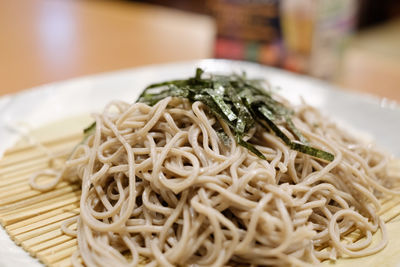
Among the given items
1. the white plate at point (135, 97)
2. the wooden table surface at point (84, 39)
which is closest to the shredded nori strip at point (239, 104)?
the white plate at point (135, 97)

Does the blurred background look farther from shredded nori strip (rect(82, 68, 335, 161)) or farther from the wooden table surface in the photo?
shredded nori strip (rect(82, 68, 335, 161))

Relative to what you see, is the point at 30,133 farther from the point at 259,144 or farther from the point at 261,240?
the point at 261,240

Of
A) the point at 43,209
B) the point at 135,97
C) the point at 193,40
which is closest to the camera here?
the point at 43,209

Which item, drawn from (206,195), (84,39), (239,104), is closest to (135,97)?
(239,104)

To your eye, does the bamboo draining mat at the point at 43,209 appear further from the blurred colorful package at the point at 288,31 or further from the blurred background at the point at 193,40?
the blurred colorful package at the point at 288,31

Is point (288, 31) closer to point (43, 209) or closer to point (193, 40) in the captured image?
point (193, 40)

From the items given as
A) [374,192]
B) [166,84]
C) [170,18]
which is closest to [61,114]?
[166,84]
